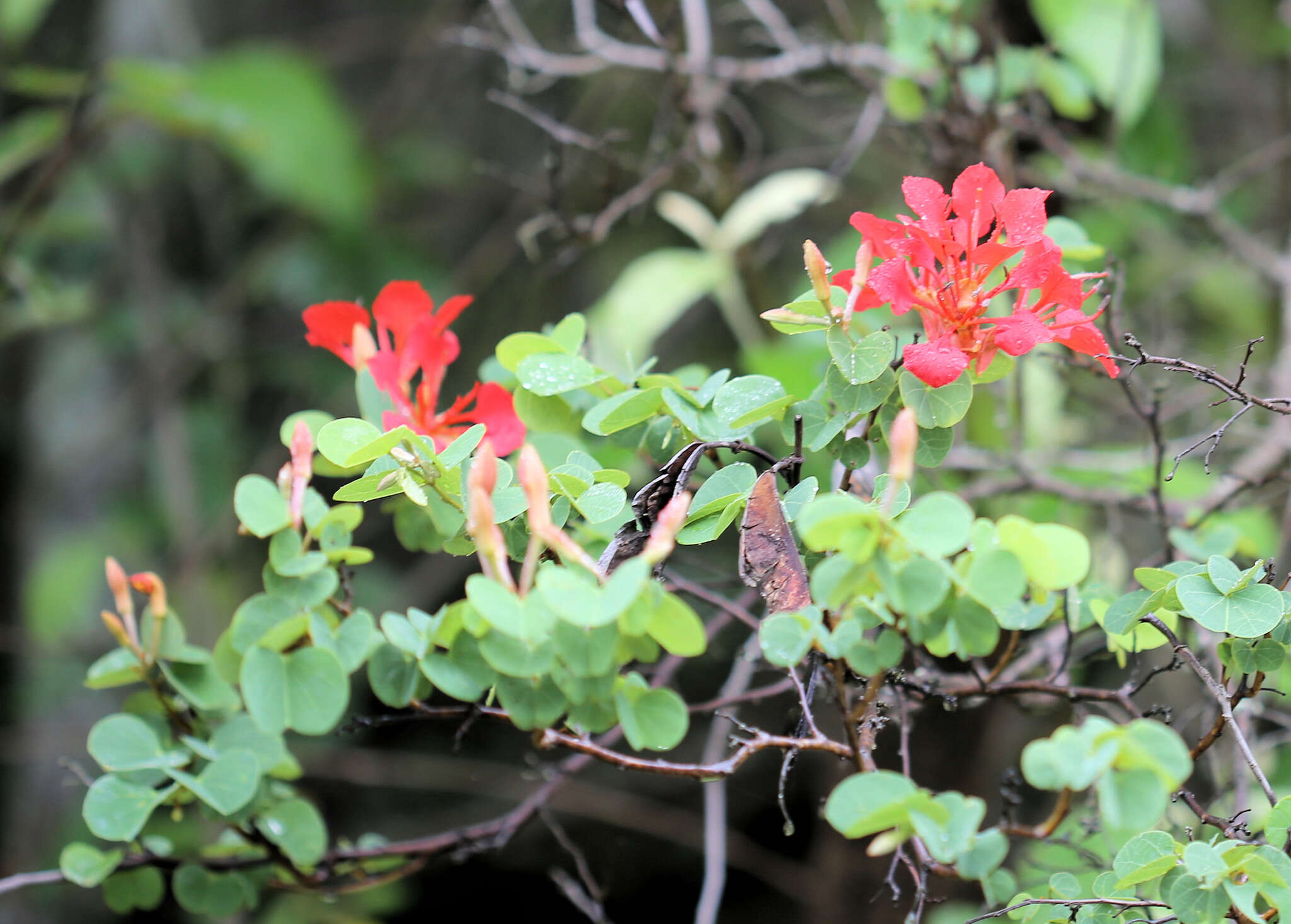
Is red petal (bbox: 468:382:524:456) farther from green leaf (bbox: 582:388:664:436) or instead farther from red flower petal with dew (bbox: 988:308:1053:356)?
red flower petal with dew (bbox: 988:308:1053:356)

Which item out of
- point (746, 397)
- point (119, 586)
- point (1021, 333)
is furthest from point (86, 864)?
point (1021, 333)

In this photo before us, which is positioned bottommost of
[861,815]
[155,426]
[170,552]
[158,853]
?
[170,552]

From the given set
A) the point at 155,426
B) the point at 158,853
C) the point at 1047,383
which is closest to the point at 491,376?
the point at 158,853

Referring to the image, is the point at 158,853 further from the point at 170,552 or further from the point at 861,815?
the point at 170,552

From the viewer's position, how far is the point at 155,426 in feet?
4.65

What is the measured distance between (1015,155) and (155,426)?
1.24 meters

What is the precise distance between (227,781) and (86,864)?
11cm

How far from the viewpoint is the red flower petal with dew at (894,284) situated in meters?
0.40

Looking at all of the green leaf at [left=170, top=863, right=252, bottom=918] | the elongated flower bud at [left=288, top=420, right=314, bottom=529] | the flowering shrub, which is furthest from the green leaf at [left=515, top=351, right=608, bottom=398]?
the green leaf at [left=170, top=863, right=252, bottom=918]

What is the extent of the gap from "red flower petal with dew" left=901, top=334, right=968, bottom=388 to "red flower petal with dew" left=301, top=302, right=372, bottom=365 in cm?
28

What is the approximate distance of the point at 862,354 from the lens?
1.30 ft

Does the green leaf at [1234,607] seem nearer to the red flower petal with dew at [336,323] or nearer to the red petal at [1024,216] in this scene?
the red petal at [1024,216]

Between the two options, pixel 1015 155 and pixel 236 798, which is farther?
pixel 1015 155

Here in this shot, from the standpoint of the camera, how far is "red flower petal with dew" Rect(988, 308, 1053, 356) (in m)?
0.39
